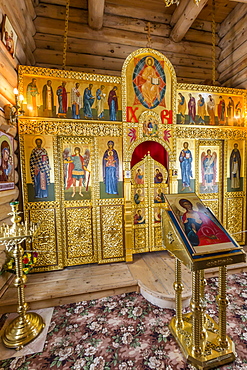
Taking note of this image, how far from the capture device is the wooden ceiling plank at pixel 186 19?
14.4 feet

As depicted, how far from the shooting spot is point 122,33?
4.99m

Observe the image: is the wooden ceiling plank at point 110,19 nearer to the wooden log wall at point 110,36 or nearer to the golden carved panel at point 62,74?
the wooden log wall at point 110,36

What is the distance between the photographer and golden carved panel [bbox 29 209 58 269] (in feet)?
12.8

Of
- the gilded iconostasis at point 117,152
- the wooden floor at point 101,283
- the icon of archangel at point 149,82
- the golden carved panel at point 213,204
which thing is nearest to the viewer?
the wooden floor at point 101,283

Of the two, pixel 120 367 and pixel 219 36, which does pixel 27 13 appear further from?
pixel 120 367

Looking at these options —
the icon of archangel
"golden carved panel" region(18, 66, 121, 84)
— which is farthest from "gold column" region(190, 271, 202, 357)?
"golden carved panel" region(18, 66, 121, 84)

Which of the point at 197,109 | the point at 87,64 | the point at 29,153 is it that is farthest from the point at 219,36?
the point at 29,153

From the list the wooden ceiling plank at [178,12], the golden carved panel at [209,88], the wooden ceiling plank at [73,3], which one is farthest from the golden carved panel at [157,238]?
the wooden ceiling plank at [73,3]

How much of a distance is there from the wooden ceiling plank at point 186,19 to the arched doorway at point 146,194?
10.5 ft

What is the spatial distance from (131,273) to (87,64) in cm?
527

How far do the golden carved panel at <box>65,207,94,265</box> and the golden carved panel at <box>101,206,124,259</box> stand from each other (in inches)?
11.7

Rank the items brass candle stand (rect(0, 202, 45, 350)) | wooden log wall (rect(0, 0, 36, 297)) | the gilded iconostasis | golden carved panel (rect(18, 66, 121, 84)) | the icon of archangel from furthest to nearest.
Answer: the icon of archangel, the gilded iconostasis, golden carved panel (rect(18, 66, 121, 84)), wooden log wall (rect(0, 0, 36, 297)), brass candle stand (rect(0, 202, 45, 350))

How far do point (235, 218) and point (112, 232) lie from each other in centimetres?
352

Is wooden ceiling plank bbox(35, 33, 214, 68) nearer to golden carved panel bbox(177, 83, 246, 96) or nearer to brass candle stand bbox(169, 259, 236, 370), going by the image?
golden carved panel bbox(177, 83, 246, 96)
